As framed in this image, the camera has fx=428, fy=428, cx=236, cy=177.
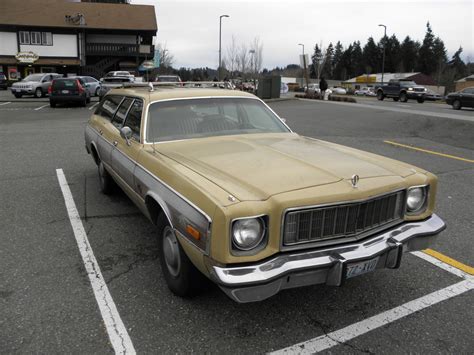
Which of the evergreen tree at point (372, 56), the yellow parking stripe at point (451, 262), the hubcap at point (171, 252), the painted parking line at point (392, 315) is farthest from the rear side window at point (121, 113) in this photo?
the evergreen tree at point (372, 56)

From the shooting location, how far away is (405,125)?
14.8 m

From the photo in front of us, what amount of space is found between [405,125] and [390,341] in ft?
43.1

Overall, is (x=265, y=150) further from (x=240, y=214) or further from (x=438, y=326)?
(x=438, y=326)

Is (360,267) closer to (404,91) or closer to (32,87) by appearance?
(32,87)

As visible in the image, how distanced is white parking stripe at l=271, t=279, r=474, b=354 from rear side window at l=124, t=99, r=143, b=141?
249 cm

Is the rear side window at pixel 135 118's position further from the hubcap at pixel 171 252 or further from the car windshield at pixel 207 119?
the hubcap at pixel 171 252

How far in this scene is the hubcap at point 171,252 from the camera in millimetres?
3242

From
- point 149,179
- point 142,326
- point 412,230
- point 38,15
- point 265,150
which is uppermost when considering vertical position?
point 38,15

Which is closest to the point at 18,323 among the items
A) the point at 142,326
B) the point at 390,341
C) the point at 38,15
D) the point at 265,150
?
the point at 142,326

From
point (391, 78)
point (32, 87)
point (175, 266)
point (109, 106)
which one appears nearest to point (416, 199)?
point (175, 266)

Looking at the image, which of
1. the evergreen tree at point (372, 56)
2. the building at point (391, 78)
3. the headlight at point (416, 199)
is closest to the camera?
the headlight at point (416, 199)

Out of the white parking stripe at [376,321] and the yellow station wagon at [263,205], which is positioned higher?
the yellow station wagon at [263,205]

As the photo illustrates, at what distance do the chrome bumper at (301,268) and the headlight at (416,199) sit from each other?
1.21 ft

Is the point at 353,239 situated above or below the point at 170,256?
above
